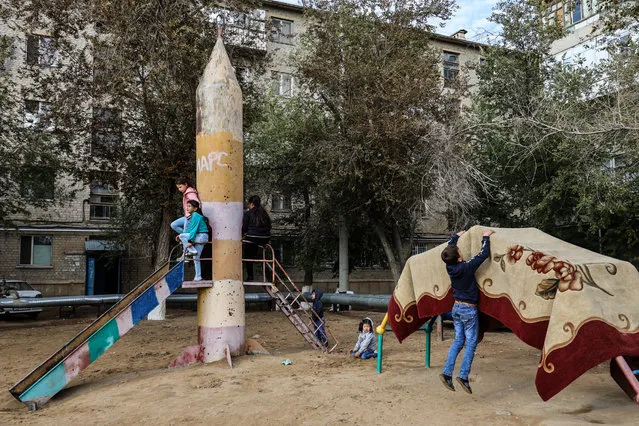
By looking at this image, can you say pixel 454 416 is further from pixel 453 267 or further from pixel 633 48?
Answer: pixel 633 48

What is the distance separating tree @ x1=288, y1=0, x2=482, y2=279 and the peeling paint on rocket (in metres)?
7.48

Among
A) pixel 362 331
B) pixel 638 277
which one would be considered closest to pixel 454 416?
pixel 638 277

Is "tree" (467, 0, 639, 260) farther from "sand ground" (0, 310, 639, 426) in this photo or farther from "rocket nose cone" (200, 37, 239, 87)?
"rocket nose cone" (200, 37, 239, 87)

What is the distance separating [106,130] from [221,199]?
343 inches

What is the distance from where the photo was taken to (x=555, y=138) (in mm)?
17125

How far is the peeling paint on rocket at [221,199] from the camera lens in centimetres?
976

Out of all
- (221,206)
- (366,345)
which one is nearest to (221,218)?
(221,206)

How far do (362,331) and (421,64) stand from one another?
1042cm

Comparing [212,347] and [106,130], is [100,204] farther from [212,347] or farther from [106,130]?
[212,347]

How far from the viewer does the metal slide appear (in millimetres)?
7734

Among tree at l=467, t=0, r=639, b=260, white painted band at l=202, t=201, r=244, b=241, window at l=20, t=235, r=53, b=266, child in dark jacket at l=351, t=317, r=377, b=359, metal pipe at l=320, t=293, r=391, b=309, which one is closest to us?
white painted band at l=202, t=201, r=244, b=241

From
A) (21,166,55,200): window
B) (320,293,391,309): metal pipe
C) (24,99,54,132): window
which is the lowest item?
(320,293,391,309): metal pipe

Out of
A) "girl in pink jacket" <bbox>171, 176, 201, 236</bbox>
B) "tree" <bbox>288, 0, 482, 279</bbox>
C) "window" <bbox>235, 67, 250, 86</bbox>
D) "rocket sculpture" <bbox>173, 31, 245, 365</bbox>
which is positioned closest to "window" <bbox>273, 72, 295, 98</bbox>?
"tree" <bbox>288, 0, 482, 279</bbox>

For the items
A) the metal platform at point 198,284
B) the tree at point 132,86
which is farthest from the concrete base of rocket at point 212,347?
the tree at point 132,86
